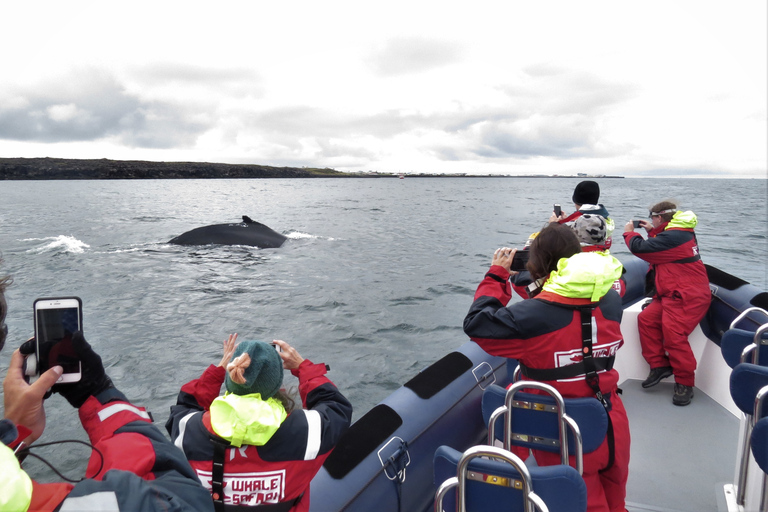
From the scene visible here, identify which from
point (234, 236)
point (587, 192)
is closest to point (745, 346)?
point (587, 192)

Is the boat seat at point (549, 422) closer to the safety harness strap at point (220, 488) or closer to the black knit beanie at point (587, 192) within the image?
the safety harness strap at point (220, 488)

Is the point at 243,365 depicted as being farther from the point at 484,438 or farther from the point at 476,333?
the point at 484,438

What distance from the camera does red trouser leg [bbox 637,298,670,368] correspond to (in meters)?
5.58

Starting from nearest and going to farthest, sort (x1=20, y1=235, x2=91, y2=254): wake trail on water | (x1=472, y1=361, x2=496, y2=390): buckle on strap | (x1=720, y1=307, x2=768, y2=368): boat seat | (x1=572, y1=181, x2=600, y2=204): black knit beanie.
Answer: (x1=720, y1=307, x2=768, y2=368): boat seat
(x1=472, y1=361, x2=496, y2=390): buckle on strap
(x1=572, y1=181, x2=600, y2=204): black knit beanie
(x1=20, y1=235, x2=91, y2=254): wake trail on water

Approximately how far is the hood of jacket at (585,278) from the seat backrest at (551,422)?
583mm

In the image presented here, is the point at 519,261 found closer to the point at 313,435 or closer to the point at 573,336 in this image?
the point at 573,336

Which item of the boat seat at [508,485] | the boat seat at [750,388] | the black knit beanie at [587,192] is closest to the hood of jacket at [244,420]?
the boat seat at [508,485]

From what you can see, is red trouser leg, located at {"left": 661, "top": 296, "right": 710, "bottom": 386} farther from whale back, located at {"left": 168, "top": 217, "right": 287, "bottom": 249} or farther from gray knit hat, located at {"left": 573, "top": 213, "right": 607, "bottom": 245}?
whale back, located at {"left": 168, "top": 217, "right": 287, "bottom": 249}

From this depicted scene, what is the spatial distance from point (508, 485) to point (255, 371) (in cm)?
112

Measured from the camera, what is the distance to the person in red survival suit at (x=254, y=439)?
2.00 meters

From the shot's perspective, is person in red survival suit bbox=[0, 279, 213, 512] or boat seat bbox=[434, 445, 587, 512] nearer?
person in red survival suit bbox=[0, 279, 213, 512]

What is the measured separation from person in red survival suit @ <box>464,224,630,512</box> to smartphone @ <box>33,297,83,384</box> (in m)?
1.97

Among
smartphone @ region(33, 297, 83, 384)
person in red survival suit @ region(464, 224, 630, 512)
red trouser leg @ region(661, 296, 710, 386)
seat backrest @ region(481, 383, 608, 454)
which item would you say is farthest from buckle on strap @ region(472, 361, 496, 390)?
smartphone @ region(33, 297, 83, 384)


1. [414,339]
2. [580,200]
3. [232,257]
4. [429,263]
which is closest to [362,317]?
[414,339]
